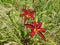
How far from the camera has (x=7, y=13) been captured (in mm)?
3191

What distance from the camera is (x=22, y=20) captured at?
295 cm

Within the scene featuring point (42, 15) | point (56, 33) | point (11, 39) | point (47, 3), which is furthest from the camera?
point (47, 3)

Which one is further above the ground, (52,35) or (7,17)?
(7,17)

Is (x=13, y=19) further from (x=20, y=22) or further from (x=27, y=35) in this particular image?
(x=27, y=35)

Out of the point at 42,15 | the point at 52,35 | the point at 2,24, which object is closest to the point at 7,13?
the point at 2,24

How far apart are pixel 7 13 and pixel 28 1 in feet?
1.44

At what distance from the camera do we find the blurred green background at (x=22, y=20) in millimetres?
2773

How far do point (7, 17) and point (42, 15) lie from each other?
1.83 ft

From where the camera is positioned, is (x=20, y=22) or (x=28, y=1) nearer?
(x=20, y=22)

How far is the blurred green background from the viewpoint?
277cm

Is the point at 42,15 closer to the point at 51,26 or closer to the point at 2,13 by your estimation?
the point at 51,26

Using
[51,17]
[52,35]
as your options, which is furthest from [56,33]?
[51,17]

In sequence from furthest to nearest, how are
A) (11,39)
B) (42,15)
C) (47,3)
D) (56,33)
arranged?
(47,3) < (42,15) < (56,33) < (11,39)

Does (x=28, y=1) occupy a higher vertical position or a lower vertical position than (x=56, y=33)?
higher
